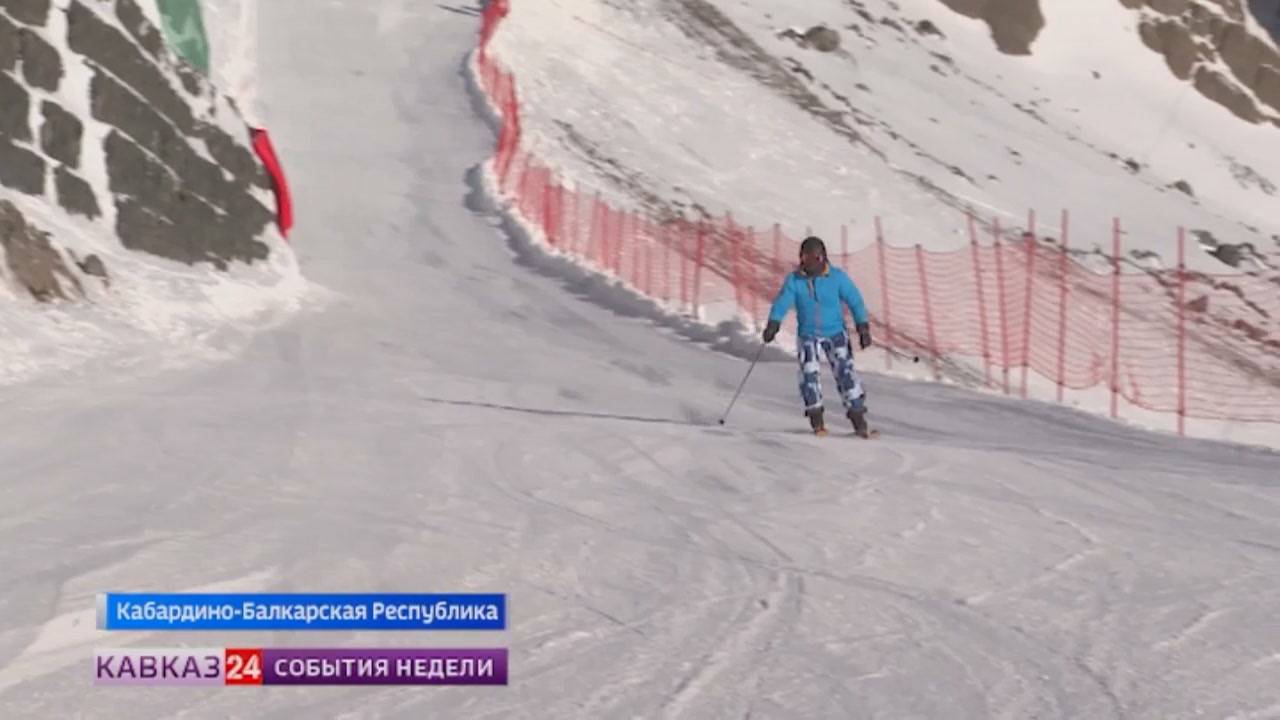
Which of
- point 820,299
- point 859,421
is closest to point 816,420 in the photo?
point 859,421

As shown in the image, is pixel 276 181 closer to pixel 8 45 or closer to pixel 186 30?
pixel 186 30

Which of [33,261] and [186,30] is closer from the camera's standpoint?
[33,261]

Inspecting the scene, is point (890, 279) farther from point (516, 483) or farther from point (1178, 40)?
point (1178, 40)

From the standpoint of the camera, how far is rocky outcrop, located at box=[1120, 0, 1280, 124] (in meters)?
67.8

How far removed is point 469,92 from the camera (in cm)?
4044

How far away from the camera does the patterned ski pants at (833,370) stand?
12773mm

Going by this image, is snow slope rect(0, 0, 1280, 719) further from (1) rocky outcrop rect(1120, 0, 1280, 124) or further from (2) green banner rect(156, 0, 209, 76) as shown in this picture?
(1) rocky outcrop rect(1120, 0, 1280, 124)

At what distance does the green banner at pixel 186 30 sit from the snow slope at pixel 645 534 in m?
7.11

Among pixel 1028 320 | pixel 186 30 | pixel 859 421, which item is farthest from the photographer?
pixel 186 30

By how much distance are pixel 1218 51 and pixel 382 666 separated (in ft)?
231

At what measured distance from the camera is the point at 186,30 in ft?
77.6

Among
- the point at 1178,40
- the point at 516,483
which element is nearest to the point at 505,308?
the point at 516,483

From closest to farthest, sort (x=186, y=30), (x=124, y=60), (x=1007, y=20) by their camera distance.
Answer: (x=124, y=60) → (x=186, y=30) → (x=1007, y=20)

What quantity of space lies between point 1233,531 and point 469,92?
1312 inches
